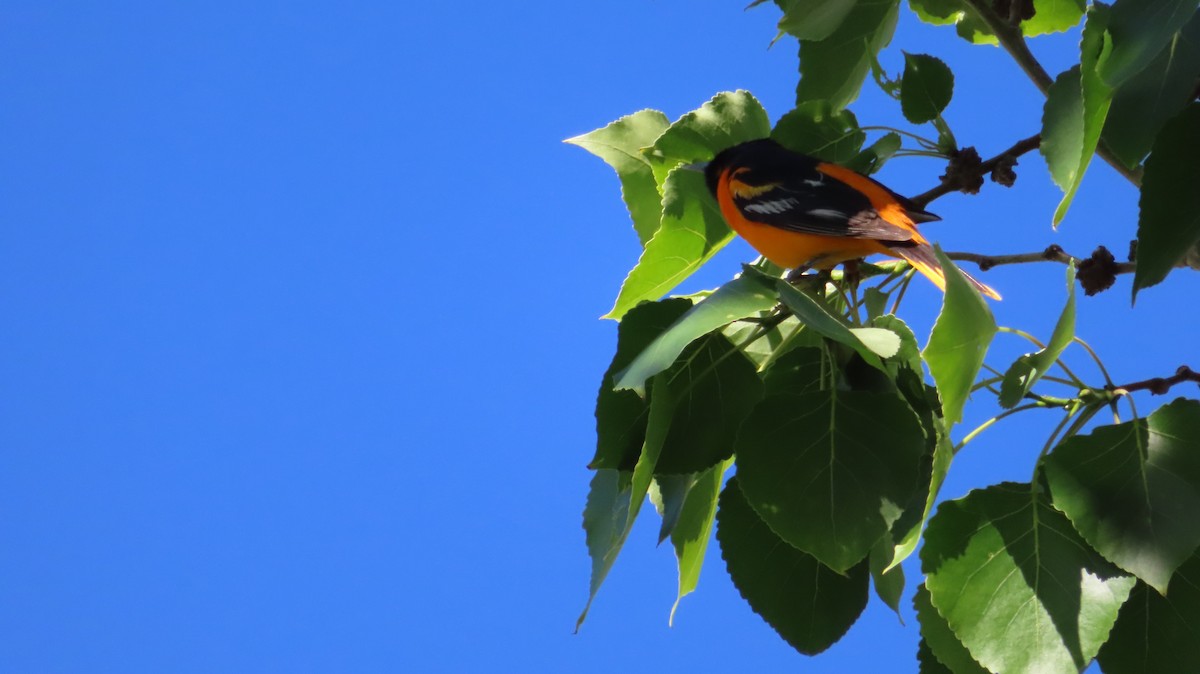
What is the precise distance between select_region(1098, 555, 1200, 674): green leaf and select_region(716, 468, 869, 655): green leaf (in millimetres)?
192

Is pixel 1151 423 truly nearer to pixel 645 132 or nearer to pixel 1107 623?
pixel 1107 623

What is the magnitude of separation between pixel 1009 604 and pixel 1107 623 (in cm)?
6

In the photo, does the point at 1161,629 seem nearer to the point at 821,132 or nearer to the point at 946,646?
the point at 946,646

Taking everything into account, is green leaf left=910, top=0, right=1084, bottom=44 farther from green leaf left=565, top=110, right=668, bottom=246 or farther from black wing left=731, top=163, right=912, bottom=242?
green leaf left=565, top=110, right=668, bottom=246

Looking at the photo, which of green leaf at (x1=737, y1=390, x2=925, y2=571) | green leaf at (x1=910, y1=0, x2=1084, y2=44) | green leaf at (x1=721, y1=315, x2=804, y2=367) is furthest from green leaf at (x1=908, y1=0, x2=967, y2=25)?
green leaf at (x1=737, y1=390, x2=925, y2=571)

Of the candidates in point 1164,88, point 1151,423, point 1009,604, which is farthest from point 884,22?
point 1009,604

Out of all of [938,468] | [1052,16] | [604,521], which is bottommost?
[938,468]

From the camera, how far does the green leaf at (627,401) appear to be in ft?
2.92

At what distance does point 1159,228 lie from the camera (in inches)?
32.6

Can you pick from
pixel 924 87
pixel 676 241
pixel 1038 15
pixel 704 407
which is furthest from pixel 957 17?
pixel 704 407

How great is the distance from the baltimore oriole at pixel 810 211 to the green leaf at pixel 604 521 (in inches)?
10.2

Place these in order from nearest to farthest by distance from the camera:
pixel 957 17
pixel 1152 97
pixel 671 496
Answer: pixel 1152 97, pixel 671 496, pixel 957 17

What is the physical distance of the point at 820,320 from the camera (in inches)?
29.8

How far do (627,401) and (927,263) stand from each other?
0.31 meters
